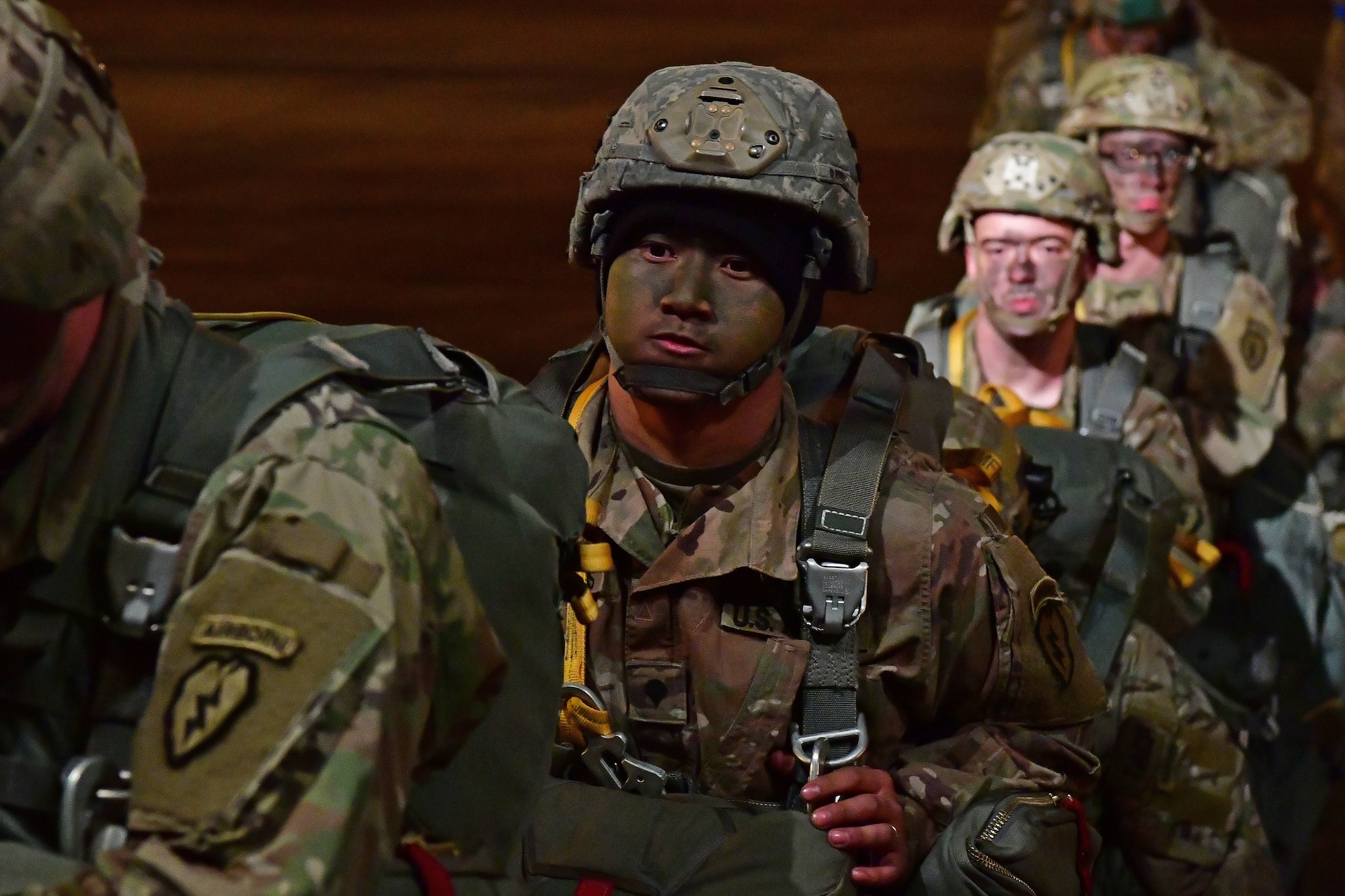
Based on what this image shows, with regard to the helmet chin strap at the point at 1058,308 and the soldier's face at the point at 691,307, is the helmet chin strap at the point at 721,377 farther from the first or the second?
the helmet chin strap at the point at 1058,308

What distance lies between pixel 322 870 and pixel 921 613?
5.05ft

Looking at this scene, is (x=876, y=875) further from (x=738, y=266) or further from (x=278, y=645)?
(x=278, y=645)

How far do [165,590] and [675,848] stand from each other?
119 centimetres

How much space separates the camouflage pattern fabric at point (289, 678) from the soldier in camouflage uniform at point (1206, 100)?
5.14 m

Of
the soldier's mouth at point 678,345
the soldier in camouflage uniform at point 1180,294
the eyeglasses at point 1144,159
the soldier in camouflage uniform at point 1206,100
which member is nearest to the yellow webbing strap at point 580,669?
the soldier's mouth at point 678,345

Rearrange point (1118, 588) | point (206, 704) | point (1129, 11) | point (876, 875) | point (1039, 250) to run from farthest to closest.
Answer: point (1129, 11), point (1039, 250), point (1118, 588), point (876, 875), point (206, 704)

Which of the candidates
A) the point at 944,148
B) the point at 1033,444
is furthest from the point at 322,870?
the point at 944,148

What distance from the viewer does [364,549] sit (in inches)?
80.4

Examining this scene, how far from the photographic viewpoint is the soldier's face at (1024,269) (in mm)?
5227

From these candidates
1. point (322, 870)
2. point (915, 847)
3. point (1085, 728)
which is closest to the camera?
point (322, 870)

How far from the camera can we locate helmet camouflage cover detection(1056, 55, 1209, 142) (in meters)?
6.41

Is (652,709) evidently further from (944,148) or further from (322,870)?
(944,148)

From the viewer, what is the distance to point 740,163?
337 cm

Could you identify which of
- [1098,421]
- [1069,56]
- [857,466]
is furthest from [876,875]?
[1069,56]
